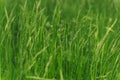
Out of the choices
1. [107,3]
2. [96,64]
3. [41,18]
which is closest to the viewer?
[96,64]

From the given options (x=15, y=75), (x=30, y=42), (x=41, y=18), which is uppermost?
(x=41, y=18)

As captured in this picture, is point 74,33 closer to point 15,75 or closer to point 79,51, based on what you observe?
point 79,51

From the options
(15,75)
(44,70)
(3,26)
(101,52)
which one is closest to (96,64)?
(101,52)

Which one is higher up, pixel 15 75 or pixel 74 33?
pixel 74 33

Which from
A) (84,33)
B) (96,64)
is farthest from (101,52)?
(84,33)

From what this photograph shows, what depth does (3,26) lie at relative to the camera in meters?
2.79

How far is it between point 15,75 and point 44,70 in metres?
0.19

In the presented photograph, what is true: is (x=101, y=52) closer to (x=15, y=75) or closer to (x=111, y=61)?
(x=111, y=61)

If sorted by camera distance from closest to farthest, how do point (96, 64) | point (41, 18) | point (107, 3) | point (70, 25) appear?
1. point (96, 64)
2. point (41, 18)
3. point (70, 25)
4. point (107, 3)

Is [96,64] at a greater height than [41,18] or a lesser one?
lesser

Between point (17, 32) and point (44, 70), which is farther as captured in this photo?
point (17, 32)

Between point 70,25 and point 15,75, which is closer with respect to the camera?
point 15,75

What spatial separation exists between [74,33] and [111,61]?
1.36 feet

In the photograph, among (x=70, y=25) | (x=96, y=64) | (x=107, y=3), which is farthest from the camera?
(x=107, y=3)
